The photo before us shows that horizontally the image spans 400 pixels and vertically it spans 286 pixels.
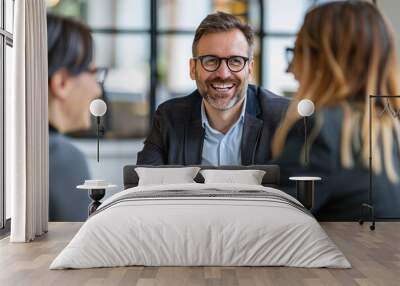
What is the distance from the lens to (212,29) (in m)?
7.64

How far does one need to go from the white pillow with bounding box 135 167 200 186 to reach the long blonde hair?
45.8 inches

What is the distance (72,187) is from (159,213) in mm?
3132

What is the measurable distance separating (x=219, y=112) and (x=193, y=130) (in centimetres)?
38

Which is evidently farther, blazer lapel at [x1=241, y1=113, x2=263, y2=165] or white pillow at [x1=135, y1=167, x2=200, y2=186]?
blazer lapel at [x1=241, y1=113, x2=263, y2=165]

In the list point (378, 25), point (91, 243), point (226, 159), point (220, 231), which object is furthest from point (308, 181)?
point (91, 243)

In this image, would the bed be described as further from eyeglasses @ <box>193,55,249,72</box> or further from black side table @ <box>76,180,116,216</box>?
eyeglasses @ <box>193,55,249,72</box>

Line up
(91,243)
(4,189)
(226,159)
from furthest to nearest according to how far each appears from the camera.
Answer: (226,159), (4,189), (91,243)

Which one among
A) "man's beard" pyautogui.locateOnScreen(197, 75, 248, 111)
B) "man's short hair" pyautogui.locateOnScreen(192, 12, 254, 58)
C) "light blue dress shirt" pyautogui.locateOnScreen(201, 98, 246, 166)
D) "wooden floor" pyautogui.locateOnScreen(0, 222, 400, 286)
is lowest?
"wooden floor" pyautogui.locateOnScreen(0, 222, 400, 286)

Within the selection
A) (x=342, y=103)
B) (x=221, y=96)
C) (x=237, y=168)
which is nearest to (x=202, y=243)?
(x=237, y=168)

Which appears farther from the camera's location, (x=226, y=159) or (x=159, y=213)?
(x=226, y=159)

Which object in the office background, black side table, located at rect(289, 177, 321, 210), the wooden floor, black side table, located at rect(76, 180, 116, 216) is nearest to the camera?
the wooden floor

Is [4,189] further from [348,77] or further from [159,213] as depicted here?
[348,77]

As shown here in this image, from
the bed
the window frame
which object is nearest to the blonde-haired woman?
the bed

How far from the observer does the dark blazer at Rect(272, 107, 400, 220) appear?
7.66m
